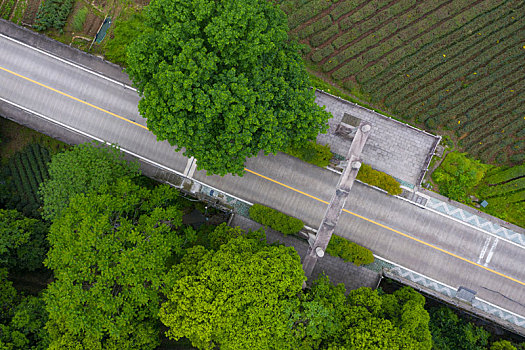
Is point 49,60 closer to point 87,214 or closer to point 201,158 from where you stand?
point 87,214

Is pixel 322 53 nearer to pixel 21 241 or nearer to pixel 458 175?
pixel 458 175

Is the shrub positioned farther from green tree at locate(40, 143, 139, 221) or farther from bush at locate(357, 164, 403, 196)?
bush at locate(357, 164, 403, 196)

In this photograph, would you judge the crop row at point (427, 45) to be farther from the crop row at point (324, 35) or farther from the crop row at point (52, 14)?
the crop row at point (52, 14)

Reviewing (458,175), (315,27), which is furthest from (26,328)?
(458,175)

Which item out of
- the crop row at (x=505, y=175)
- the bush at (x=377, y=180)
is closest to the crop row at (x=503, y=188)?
the crop row at (x=505, y=175)

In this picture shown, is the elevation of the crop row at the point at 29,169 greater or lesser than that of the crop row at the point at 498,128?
lesser

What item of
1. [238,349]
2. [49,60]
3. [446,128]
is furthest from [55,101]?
[446,128]

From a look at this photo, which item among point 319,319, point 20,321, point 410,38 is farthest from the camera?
point 410,38

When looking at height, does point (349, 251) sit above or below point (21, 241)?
above
